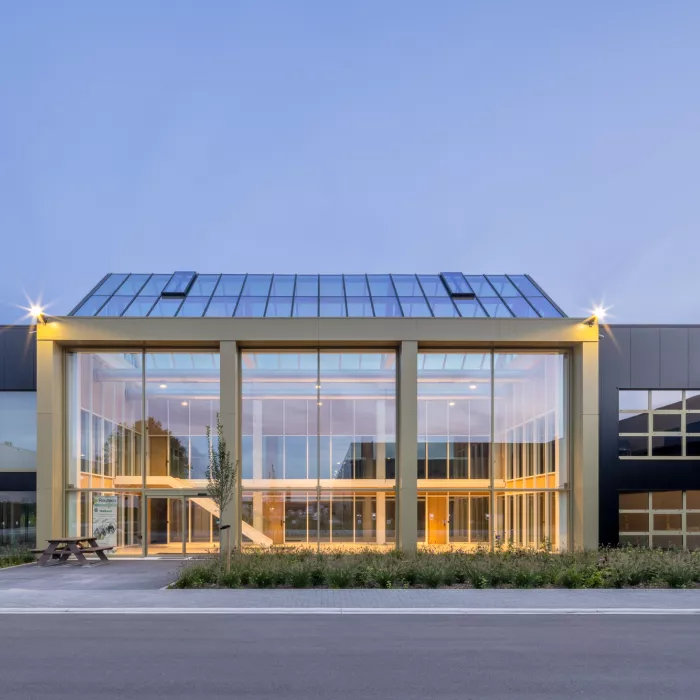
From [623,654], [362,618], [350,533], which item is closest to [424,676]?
[623,654]

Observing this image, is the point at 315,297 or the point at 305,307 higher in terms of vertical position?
the point at 315,297

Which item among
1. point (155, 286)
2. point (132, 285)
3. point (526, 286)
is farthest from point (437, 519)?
point (132, 285)

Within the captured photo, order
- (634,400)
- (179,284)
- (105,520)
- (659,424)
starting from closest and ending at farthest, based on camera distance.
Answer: (105,520) → (659,424) → (634,400) → (179,284)

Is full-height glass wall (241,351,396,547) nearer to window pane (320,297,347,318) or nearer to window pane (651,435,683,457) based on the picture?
window pane (320,297,347,318)

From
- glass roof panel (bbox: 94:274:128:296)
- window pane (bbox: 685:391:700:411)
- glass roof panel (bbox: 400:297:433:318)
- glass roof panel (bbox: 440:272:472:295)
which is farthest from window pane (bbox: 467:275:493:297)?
glass roof panel (bbox: 94:274:128:296)

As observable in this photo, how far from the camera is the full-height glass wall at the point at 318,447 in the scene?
22047mm

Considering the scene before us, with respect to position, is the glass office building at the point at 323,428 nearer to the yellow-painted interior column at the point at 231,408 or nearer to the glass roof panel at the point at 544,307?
the yellow-painted interior column at the point at 231,408

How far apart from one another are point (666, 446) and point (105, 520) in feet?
58.6

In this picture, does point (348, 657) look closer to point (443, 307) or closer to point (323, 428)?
point (323, 428)

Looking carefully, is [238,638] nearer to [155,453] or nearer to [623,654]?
[623,654]

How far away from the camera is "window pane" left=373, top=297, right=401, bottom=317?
23.7 m

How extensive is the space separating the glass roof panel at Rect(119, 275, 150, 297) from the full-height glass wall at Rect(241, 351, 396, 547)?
5.45 meters

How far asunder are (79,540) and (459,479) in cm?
1139

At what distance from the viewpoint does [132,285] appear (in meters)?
25.9
